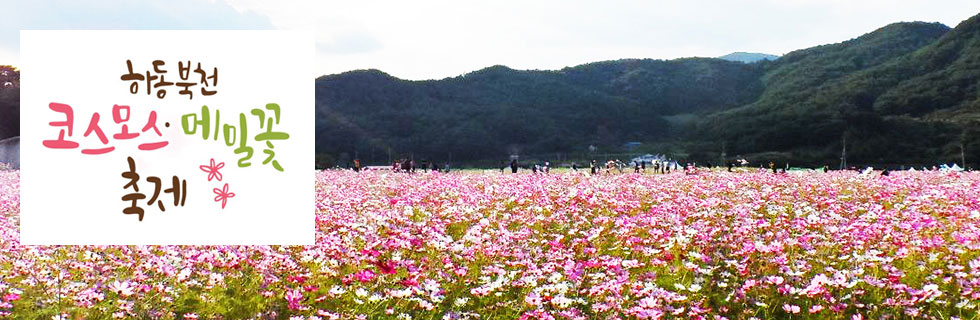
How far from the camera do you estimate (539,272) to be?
693 cm

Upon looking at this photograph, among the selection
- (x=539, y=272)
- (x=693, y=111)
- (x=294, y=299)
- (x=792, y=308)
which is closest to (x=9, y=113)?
(x=294, y=299)

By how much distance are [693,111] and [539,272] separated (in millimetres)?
176344

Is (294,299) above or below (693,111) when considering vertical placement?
below

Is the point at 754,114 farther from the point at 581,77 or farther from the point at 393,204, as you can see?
the point at 393,204

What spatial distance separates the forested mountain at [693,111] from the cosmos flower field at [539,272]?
258 ft

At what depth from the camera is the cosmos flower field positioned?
19.7 ft

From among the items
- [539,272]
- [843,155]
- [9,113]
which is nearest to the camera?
[539,272]

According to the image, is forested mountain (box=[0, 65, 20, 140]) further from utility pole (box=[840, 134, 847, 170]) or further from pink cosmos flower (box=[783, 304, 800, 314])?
utility pole (box=[840, 134, 847, 170])

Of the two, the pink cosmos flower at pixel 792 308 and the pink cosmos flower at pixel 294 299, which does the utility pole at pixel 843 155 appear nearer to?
the pink cosmos flower at pixel 792 308

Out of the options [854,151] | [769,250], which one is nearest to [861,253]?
[769,250]

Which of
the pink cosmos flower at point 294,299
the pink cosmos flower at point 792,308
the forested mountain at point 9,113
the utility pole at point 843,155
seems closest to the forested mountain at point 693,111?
the utility pole at point 843,155

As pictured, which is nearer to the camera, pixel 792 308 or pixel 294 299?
pixel 294 299

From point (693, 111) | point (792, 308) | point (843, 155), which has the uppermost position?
point (693, 111)

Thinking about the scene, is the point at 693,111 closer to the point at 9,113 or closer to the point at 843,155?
the point at 843,155
